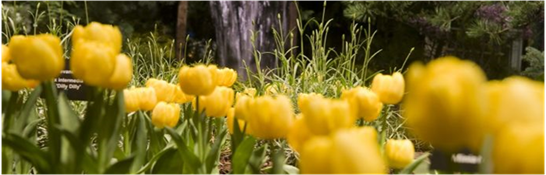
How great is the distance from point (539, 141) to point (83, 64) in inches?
14.5

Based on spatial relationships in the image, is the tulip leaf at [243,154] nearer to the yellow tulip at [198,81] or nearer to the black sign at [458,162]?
the yellow tulip at [198,81]

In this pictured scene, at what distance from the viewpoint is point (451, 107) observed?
437mm

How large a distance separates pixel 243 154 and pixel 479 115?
38 cm

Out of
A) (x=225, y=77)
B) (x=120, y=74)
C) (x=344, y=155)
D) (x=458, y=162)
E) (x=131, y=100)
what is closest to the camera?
(x=344, y=155)

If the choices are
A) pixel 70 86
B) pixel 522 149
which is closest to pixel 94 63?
pixel 522 149

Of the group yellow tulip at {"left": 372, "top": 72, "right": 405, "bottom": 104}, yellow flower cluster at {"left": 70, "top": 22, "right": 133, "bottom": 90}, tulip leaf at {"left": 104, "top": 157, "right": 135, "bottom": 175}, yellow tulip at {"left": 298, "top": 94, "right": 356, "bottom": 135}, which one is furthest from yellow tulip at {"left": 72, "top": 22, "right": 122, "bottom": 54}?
yellow tulip at {"left": 372, "top": 72, "right": 405, "bottom": 104}

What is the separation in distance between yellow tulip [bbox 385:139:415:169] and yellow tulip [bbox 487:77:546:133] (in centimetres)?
33

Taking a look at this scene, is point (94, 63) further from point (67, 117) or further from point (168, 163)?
point (168, 163)

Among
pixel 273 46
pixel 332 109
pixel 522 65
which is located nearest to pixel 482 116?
pixel 332 109

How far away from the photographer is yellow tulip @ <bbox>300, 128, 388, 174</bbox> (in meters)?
0.40

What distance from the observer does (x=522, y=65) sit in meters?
8.16

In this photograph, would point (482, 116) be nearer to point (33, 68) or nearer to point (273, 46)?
point (33, 68)

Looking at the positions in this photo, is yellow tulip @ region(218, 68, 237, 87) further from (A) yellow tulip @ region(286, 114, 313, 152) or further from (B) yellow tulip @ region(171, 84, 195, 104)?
(A) yellow tulip @ region(286, 114, 313, 152)

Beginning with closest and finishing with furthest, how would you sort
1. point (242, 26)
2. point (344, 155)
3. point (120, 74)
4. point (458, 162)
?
point (344, 155)
point (458, 162)
point (120, 74)
point (242, 26)
